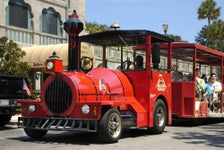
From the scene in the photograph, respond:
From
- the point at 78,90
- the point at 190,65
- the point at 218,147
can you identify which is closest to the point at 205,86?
the point at 190,65

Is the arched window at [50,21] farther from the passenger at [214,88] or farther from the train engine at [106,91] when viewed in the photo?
the train engine at [106,91]

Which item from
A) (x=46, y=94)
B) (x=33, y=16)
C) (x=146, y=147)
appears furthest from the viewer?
(x=33, y=16)

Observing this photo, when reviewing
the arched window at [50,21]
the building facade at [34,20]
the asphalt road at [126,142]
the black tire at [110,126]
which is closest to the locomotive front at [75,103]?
the black tire at [110,126]

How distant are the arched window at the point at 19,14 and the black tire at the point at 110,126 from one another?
2161cm

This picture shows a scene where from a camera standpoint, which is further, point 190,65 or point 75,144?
point 190,65

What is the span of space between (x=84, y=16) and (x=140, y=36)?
26.1m

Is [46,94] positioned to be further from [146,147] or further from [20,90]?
[20,90]

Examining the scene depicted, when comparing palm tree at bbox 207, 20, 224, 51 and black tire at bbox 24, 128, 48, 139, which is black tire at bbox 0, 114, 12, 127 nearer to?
black tire at bbox 24, 128, 48, 139

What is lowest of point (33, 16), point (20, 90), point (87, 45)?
point (20, 90)

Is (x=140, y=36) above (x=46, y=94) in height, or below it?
above

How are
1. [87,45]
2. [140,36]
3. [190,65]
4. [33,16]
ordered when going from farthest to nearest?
[33,16], [190,65], [87,45], [140,36]

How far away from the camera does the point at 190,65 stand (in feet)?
46.4

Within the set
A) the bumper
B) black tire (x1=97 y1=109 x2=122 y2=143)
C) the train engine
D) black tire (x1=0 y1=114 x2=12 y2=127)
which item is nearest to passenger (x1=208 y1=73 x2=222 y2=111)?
the train engine

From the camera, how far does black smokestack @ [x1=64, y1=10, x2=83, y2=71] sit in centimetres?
1004
